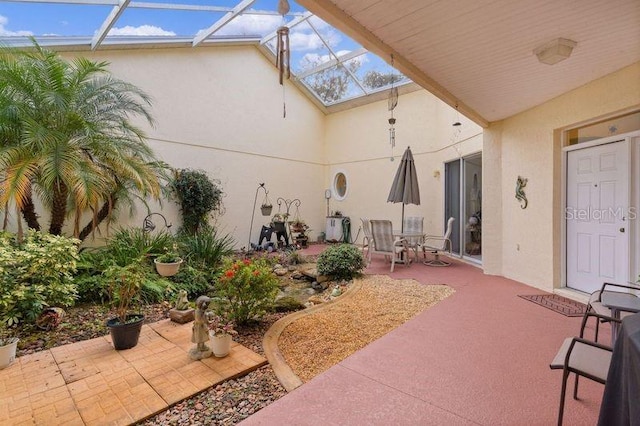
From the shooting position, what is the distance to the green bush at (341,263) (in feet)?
16.9

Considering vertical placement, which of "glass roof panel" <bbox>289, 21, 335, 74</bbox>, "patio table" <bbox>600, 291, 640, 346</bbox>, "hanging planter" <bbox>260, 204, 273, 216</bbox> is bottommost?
"patio table" <bbox>600, 291, 640, 346</bbox>

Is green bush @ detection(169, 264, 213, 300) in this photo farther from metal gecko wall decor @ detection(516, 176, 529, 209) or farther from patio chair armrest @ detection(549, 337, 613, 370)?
metal gecko wall decor @ detection(516, 176, 529, 209)

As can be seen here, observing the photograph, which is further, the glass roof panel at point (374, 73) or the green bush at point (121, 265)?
the glass roof panel at point (374, 73)

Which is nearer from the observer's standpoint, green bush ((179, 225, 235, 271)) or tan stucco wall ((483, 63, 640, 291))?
tan stucco wall ((483, 63, 640, 291))

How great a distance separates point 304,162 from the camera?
9.91 meters

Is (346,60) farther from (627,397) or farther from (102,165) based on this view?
(627,397)

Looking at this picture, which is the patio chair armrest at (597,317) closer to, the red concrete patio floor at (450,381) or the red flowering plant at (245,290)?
the red concrete patio floor at (450,381)

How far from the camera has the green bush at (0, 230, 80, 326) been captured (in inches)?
115

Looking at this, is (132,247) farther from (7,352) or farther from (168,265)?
(7,352)

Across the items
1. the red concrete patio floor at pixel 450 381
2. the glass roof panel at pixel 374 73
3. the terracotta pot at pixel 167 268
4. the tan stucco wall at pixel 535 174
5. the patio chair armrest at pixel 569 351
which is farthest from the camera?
the glass roof panel at pixel 374 73

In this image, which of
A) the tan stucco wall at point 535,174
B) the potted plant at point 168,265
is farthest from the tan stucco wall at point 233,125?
the tan stucco wall at point 535,174

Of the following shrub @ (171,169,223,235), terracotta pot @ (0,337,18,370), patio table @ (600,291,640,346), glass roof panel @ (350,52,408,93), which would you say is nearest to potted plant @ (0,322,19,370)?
terracotta pot @ (0,337,18,370)

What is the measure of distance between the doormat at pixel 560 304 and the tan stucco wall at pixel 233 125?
6.55m

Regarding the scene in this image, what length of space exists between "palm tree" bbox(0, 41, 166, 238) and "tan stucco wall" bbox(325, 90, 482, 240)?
6.21 m
